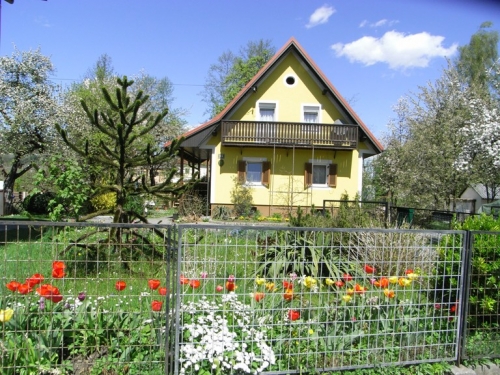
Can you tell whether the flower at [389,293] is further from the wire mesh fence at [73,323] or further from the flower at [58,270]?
the flower at [58,270]

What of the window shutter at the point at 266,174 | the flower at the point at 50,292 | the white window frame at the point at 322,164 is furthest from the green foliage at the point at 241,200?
the flower at the point at 50,292

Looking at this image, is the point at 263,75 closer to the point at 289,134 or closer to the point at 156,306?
the point at 289,134

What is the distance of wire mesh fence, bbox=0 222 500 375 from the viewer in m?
3.06

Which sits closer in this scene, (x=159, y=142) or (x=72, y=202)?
(x=72, y=202)

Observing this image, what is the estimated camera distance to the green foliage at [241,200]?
19953 millimetres

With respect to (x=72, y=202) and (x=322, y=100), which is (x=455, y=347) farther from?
(x=322, y=100)

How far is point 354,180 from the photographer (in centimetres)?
2133

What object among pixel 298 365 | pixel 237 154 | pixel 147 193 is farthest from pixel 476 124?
pixel 298 365

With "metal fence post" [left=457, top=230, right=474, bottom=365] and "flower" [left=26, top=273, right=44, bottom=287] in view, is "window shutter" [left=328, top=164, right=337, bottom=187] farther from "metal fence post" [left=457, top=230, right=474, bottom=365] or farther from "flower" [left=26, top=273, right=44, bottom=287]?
"flower" [left=26, top=273, right=44, bottom=287]

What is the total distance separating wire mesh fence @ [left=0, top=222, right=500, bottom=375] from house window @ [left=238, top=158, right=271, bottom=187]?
16.9m

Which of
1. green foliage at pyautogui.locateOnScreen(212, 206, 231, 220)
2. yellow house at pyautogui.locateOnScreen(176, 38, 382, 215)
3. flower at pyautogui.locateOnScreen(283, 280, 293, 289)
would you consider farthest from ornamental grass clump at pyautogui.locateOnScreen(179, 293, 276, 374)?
yellow house at pyautogui.locateOnScreen(176, 38, 382, 215)

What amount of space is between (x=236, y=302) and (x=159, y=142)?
29446 mm

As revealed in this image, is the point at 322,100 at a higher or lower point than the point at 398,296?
higher

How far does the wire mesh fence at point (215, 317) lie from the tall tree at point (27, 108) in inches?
663
